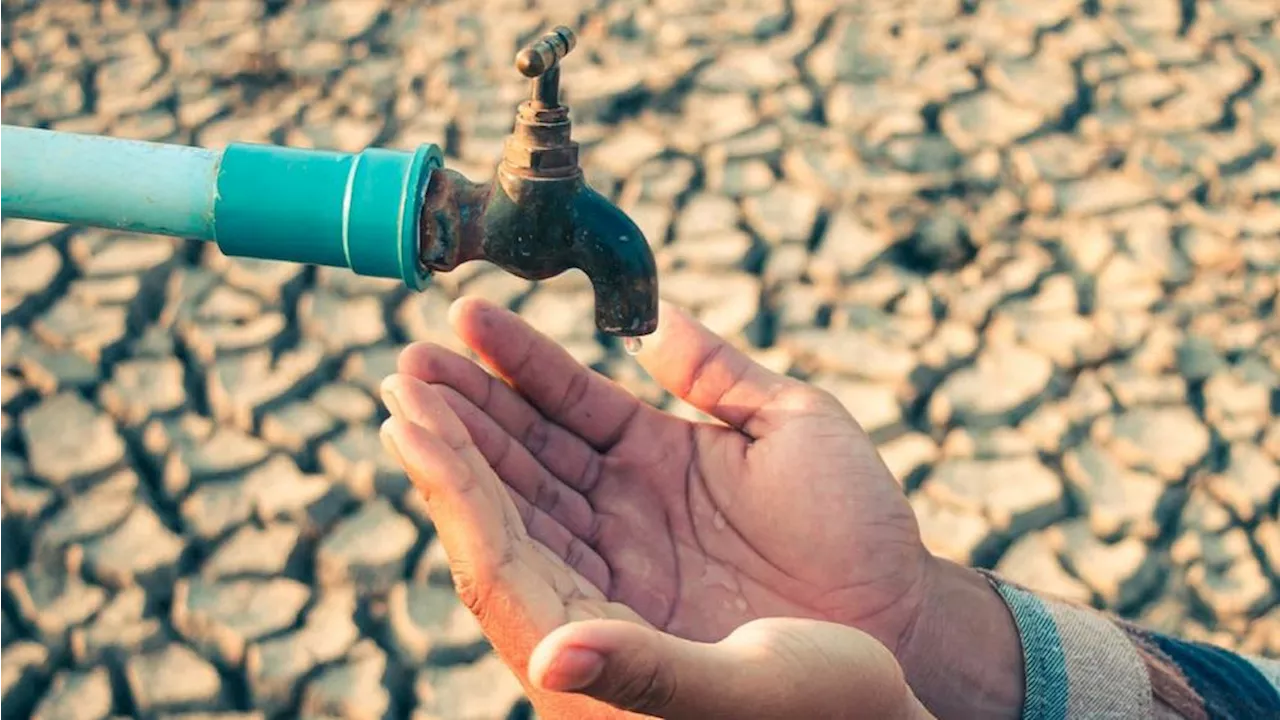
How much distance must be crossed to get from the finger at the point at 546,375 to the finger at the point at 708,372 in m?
0.05

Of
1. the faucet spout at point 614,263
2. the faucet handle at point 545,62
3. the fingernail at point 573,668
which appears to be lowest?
the fingernail at point 573,668

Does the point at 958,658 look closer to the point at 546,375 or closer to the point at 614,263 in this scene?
the point at 546,375

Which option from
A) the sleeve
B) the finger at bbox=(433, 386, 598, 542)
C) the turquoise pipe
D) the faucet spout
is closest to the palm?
the finger at bbox=(433, 386, 598, 542)

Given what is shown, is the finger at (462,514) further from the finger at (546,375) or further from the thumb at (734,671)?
the finger at (546,375)

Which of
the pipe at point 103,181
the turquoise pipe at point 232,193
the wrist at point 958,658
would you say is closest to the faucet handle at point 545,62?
the turquoise pipe at point 232,193

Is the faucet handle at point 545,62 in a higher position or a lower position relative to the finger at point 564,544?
higher

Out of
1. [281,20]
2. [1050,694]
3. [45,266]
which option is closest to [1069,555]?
[1050,694]

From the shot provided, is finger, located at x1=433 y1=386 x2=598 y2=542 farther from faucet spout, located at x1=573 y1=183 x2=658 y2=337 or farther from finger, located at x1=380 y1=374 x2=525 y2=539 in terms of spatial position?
faucet spout, located at x1=573 y1=183 x2=658 y2=337

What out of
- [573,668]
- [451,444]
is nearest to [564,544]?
[451,444]

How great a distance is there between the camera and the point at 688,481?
5.17 ft

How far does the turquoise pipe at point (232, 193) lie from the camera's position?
3.44 feet

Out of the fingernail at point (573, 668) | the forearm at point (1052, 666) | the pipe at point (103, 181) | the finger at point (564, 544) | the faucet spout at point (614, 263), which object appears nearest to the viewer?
the fingernail at point (573, 668)

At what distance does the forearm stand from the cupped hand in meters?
0.06

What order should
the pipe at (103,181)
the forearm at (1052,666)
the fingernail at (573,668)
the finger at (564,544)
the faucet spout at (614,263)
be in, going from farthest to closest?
the forearm at (1052,666)
the finger at (564,544)
the faucet spout at (614,263)
the pipe at (103,181)
the fingernail at (573,668)
